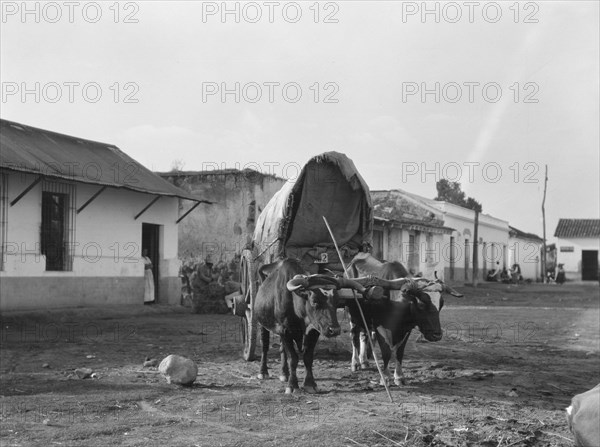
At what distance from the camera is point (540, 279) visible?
Answer: 58.9 meters

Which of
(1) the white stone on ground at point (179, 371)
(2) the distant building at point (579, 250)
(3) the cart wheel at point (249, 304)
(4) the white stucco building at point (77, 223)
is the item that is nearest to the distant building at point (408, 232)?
(4) the white stucco building at point (77, 223)

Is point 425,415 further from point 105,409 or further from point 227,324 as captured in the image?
point 227,324

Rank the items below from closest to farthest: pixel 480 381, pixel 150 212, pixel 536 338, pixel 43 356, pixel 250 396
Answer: pixel 250 396 → pixel 480 381 → pixel 43 356 → pixel 536 338 → pixel 150 212

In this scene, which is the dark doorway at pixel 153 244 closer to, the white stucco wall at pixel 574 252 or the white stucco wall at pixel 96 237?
the white stucco wall at pixel 96 237

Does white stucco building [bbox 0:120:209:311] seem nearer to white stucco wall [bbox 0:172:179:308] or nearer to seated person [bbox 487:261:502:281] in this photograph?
white stucco wall [bbox 0:172:179:308]

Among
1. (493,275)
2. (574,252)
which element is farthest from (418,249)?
(574,252)

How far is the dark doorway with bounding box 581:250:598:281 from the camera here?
56.1 metres

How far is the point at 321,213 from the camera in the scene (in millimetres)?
10430

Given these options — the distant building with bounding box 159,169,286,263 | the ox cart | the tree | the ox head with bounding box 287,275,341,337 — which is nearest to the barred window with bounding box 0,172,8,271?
the ox cart

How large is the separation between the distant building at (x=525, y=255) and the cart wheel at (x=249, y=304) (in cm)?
4887

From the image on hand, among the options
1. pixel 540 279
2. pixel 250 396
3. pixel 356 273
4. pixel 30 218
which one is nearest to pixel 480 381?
pixel 356 273

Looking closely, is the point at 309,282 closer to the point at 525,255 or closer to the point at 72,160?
the point at 72,160

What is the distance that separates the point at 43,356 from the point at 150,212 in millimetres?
9541

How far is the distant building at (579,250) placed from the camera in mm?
56406
